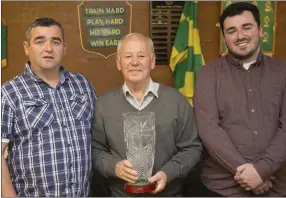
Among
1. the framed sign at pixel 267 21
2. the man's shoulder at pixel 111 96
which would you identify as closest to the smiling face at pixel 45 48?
the man's shoulder at pixel 111 96

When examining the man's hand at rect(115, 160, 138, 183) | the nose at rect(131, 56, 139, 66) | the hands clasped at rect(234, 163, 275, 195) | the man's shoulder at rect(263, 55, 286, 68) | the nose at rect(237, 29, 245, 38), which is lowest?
the hands clasped at rect(234, 163, 275, 195)

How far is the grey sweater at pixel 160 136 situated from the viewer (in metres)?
1.88

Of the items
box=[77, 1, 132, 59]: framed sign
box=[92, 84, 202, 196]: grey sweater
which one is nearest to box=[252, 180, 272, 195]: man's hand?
box=[92, 84, 202, 196]: grey sweater

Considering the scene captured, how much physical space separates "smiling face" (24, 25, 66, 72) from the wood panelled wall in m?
2.02

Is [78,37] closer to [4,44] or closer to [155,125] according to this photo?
[4,44]

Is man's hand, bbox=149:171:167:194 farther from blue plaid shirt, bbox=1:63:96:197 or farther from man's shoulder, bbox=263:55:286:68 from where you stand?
man's shoulder, bbox=263:55:286:68

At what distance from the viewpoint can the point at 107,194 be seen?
2.08m

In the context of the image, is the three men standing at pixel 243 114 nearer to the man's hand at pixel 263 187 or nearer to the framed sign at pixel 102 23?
the man's hand at pixel 263 187

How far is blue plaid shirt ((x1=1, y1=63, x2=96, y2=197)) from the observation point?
1773mm

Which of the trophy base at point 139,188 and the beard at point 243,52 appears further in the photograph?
the beard at point 243,52

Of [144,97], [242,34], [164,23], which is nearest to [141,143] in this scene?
[144,97]

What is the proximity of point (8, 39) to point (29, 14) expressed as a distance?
33cm

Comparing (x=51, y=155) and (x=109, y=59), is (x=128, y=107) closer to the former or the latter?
(x=51, y=155)

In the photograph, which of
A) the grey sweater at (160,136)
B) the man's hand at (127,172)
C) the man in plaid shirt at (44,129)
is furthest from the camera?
the grey sweater at (160,136)
